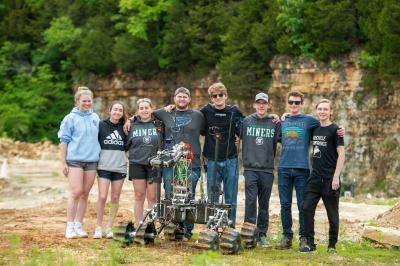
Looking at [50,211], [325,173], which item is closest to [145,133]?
[325,173]

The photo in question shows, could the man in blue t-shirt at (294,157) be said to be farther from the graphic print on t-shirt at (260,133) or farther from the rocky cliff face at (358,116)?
the rocky cliff face at (358,116)

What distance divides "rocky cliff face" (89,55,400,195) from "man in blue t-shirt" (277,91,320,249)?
20336mm

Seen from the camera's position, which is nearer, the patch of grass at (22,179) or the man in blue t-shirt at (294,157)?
the man in blue t-shirt at (294,157)

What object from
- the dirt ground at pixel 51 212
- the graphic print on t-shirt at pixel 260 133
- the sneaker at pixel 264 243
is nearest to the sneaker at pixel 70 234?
the dirt ground at pixel 51 212

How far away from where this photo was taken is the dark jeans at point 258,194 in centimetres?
1190

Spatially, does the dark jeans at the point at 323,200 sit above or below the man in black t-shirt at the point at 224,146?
below

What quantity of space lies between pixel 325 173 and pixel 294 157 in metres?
0.70

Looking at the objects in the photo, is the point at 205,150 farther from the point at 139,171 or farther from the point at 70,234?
the point at 70,234

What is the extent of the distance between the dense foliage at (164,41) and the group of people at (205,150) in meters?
19.4

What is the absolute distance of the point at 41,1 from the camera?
5831cm

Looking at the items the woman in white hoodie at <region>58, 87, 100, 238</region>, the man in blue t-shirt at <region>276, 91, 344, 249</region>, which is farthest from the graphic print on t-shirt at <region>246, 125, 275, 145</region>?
the woman in white hoodie at <region>58, 87, 100, 238</region>

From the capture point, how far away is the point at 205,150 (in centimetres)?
1219

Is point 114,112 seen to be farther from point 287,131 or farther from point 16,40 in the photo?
point 16,40

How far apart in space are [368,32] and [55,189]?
528 inches
